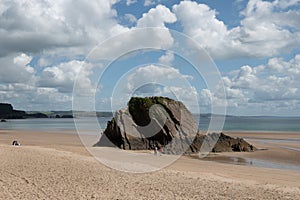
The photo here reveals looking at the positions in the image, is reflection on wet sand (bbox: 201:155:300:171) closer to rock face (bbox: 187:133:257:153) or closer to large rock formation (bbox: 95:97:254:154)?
rock face (bbox: 187:133:257:153)

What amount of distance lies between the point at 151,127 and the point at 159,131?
3.71 feet

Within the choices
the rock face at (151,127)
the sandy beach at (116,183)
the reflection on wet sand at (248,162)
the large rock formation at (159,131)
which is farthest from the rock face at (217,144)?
the sandy beach at (116,183)

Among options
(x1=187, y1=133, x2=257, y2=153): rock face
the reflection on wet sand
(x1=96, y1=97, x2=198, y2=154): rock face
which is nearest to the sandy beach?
the reflection on wet sand

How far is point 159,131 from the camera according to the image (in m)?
35.5

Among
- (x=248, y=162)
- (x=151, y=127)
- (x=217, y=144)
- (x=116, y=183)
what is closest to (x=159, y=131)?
(x=151, y=127)

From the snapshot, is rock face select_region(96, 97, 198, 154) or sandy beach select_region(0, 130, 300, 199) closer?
sandy beach select_region(0, 130, 300, 199)

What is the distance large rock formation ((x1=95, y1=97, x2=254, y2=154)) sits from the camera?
1357 inches

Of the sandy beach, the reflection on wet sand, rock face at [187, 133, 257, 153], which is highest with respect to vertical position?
rock face at [187, 133, 257, 153]

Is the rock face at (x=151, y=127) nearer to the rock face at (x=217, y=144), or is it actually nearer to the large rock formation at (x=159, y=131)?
the large rock formation at (x=159, y=131)

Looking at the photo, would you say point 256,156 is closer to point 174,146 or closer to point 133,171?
point 174,146

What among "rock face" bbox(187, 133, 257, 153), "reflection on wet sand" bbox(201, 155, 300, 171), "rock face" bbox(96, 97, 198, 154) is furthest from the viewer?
"rock face" bbox(187, 133, 257, 153)

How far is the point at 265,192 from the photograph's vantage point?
16219 millimetres

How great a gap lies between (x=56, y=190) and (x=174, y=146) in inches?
760

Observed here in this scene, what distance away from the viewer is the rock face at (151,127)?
34406 millimetres
